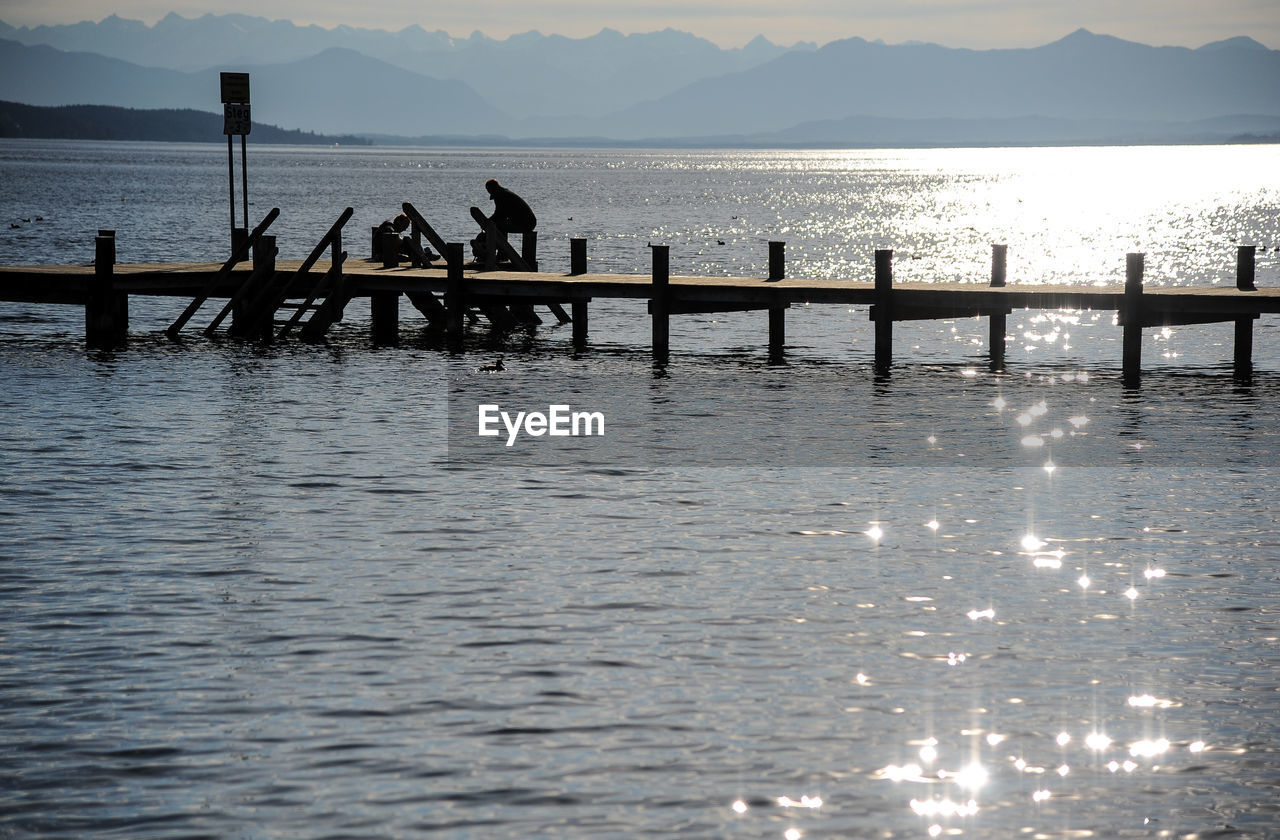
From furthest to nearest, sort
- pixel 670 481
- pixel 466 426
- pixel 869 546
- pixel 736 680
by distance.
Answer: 1. pixel 466 426
2. pixel 670 481
3. pixel 869 546
4. pixel 736 680

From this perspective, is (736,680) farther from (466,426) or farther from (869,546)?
(466,426)

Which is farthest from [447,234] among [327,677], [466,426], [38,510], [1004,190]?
[1004,190]

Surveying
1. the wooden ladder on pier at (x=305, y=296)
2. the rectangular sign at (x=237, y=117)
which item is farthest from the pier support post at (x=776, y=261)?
the rectangular sign at (x=237, y=117)

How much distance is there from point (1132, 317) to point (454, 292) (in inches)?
446

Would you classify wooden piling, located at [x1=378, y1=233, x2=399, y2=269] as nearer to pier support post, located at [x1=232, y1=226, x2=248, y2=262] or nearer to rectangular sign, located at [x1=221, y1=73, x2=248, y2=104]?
pier support post, located at [x1=232, y1=226, x2=248, y2=262]

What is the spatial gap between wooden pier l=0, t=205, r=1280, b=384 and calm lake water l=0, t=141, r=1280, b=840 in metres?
1.22

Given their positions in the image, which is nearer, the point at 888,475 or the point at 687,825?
the point at 687,825

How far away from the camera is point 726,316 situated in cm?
3850

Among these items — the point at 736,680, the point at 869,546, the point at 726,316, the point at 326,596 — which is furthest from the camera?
the point at 726,316

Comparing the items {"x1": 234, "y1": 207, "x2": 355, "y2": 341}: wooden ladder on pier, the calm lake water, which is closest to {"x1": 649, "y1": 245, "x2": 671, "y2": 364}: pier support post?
the calm lake water

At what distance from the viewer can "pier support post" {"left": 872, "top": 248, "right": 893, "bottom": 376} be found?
25.6 m

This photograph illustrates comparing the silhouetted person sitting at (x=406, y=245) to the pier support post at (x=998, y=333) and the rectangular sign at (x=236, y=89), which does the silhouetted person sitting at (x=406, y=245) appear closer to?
the rectangular sign at (x=236, y=89)

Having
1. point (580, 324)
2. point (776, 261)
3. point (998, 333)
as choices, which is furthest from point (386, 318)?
point (998, 333)

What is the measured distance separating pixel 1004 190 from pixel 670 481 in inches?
7398
